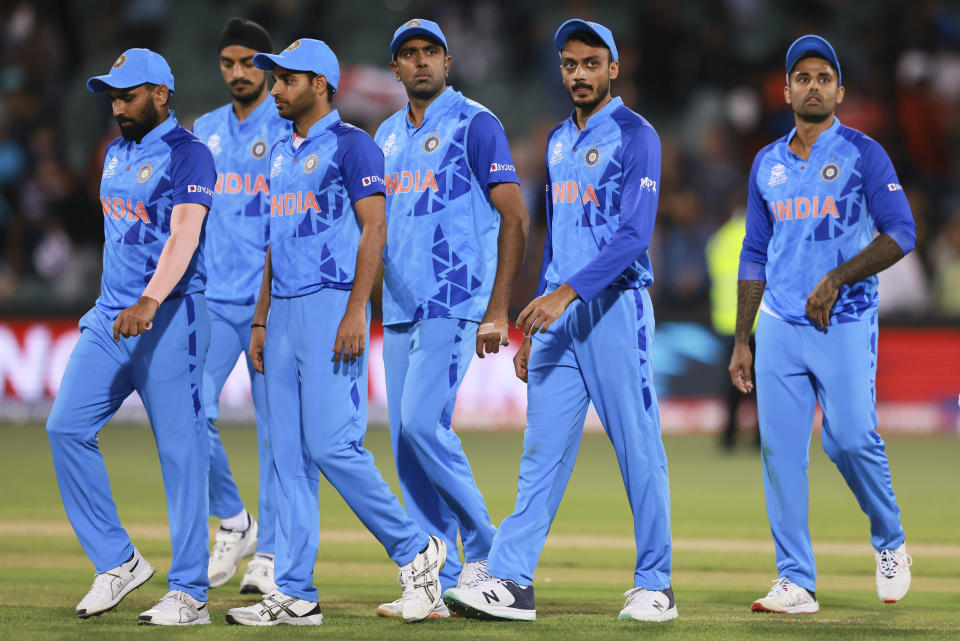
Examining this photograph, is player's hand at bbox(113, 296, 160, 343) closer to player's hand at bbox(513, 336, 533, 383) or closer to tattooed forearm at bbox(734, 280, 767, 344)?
player's hand at bbox(513, 336, 533, 383)

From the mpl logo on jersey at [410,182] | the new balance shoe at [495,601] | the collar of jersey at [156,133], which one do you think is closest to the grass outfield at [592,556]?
the new balance shoe at [495,601]

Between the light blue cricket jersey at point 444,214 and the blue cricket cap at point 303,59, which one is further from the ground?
the blue cricket cap at point 303,59

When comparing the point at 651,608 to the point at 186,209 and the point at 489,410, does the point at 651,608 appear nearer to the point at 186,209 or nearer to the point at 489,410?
the point at 186,209

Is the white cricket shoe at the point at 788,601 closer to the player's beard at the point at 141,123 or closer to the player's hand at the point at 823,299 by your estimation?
the player's hand at the point at 823,299

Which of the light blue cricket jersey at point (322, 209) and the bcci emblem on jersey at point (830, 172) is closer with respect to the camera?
the light blue cricket jersey at point (322, 209)

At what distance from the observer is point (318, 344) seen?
642 centimetres

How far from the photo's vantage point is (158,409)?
21.2 feet

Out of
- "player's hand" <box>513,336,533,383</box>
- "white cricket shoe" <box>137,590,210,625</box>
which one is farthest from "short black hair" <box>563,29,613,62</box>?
"white cricket shoe" <box>137,590,210,625</box>

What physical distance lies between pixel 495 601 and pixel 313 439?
113 cm

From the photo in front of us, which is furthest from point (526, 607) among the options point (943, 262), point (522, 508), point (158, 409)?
point (943, 262)

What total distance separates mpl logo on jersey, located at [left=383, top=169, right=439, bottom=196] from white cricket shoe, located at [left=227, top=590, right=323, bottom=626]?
6.79 feet

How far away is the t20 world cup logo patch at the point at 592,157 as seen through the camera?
669 centimetres

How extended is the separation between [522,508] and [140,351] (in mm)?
1921

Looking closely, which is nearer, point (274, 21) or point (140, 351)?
point (140, 351)
